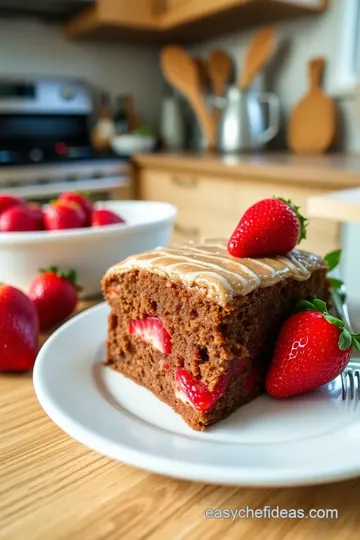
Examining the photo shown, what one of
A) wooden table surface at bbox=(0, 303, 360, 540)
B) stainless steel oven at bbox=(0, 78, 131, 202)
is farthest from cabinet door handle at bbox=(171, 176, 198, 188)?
wooden table surface at bbox=(0, 303, 360, 540)

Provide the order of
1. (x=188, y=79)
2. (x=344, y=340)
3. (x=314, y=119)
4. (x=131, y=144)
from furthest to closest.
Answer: (x=188, y=79) → (x=131, y=144) → (x=314, y=119) → (x=344, y=340)

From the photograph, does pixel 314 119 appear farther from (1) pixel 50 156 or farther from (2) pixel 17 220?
(2) pixel 17 220

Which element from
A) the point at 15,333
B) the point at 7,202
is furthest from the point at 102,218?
the point at 15,333

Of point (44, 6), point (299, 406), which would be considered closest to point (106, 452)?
point (299, 406)

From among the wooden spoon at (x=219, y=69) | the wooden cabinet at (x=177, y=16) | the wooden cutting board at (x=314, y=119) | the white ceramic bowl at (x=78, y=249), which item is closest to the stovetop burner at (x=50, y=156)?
the wooden cabinet at (x=177, y=16)

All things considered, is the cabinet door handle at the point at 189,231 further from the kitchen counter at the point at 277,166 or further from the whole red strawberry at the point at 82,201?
the whole red strawberry at the point at 82,201
